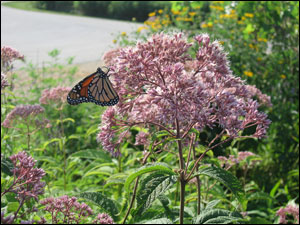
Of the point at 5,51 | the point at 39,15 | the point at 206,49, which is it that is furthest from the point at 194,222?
the point at 39,15

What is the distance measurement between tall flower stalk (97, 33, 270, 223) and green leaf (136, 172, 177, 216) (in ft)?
0.36

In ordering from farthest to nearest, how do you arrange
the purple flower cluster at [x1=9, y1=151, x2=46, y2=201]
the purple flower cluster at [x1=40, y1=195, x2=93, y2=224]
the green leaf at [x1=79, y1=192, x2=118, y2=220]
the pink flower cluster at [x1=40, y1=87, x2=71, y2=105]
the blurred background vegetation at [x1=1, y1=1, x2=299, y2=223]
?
the blurred background vegetation at [x1=1, y1=1, x2=299, y2=223] → the pink flower cluster at [x1=40, y1=87, x2=71, y2=105] → the green leaf at [x1=79, y1=192, x2=118, y2=220] → the purple flower cluster at [x1=40, y1=195, x2=93, y2=224] → the purple flower cluster at [x1=9, y1=151, x2=46, y2=201]

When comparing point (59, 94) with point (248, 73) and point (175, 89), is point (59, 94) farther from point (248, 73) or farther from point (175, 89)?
point (248, 73)

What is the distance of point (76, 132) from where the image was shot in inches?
216

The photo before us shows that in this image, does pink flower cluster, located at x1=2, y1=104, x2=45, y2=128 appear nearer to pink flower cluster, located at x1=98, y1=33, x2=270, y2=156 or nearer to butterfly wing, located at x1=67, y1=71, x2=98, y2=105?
butterfly wing, located at x1=67, y1=71, x2=98, y2=105

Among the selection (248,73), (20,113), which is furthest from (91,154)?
(248,73)

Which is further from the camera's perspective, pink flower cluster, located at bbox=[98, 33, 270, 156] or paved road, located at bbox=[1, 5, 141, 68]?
paved road, located at bbox=[1, 5, 141, 68]

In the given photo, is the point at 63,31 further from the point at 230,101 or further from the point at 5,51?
the point at 230,101

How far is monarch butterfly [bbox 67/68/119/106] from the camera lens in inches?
85.9

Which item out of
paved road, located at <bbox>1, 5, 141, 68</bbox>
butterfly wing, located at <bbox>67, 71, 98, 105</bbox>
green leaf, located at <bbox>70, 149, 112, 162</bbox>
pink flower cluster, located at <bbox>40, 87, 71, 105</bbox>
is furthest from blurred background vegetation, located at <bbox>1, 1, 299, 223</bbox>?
paved road, located at <bbox>1, 5, 141, 68</bbox>

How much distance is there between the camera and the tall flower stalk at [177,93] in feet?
6.09

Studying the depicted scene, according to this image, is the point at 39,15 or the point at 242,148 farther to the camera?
the point at 39,15

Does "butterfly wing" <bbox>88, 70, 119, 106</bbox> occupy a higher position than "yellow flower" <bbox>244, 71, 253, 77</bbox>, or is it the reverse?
"butterfly wing" <bbox>88, 70, 119, 106</bbox>

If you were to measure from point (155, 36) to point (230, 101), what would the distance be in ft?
1.65
